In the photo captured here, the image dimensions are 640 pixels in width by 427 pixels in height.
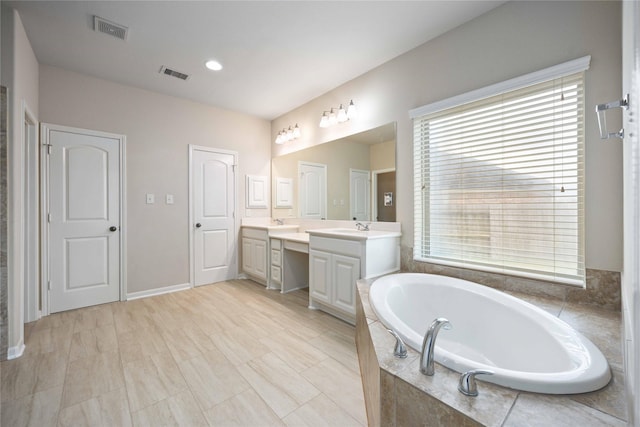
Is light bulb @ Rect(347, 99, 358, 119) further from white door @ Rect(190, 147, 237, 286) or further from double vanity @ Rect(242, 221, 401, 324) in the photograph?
white door @ Rect(190, 147, 237, 286)

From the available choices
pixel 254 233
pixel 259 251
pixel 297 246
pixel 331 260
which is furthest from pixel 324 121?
pixel 259 251

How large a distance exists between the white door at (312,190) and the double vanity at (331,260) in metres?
0.21

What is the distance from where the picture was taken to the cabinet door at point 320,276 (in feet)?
8.13

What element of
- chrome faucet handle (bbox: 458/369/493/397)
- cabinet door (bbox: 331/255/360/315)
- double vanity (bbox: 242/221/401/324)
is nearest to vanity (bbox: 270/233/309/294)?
double vanity (bbox: 242/221/401/324)

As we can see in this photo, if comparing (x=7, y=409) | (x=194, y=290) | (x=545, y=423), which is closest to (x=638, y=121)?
(x=545, y=423)

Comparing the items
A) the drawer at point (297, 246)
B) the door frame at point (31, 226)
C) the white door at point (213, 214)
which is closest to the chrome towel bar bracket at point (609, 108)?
the drawer at point (297, 246)

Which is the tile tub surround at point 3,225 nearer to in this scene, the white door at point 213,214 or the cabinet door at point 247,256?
the white door at point 213,214

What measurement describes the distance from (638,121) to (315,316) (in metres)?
2.38

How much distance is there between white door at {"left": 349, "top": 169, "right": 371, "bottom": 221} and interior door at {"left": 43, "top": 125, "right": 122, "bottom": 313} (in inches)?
103

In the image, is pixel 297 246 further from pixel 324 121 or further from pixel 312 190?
pixel 324 121

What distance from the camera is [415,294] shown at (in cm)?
195

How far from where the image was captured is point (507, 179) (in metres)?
1.87

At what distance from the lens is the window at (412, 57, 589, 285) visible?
1.63 meters

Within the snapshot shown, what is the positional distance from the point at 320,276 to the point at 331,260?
224 millimetres
